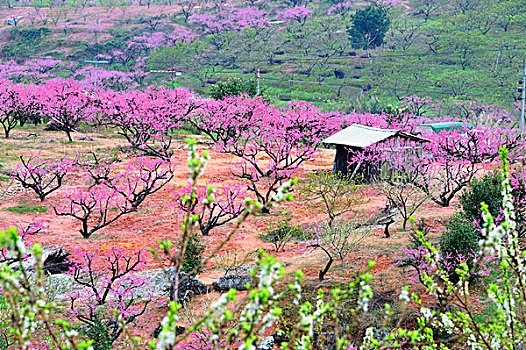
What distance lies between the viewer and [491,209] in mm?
11680

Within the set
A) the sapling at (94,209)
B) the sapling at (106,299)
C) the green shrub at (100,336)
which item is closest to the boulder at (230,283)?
the sapling at (106,299)

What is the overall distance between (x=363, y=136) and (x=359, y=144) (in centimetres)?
122

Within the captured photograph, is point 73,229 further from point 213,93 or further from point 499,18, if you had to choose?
point 499,18

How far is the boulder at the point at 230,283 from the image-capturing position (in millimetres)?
10867

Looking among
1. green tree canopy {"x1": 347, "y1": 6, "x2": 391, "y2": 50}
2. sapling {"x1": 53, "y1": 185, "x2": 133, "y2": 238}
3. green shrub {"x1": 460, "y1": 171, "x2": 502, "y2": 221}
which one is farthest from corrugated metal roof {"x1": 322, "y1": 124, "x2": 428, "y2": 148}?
green tree canopy {"x1": 347, "y1": 6, "x2": 391, "y2": 50}

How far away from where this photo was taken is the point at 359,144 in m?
20.7

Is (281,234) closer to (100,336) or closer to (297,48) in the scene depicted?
(100,336)

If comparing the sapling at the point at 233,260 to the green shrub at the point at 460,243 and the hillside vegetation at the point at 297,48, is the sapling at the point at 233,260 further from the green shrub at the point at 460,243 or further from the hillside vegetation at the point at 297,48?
the hillside vegetation at the point at 297,48

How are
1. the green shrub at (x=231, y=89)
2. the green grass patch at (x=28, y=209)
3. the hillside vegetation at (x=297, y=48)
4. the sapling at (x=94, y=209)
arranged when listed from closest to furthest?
the sapling at (x=94, y=209) < the green grass patch at (x=28, y=209) < the green shrub at (x=231, y=89) < the hillside vegetation at (x=297, y=48)

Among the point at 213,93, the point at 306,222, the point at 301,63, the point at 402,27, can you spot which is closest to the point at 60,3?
the point at 301,63

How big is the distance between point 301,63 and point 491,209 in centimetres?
5627

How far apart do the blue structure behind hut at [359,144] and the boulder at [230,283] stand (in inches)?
393

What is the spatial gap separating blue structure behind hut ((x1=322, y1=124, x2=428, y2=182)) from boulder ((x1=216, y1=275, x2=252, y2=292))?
32.8 feet

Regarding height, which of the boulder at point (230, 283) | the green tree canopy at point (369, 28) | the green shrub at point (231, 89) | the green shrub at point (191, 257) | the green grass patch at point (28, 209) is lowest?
the green grass patch at point (28, 209)
